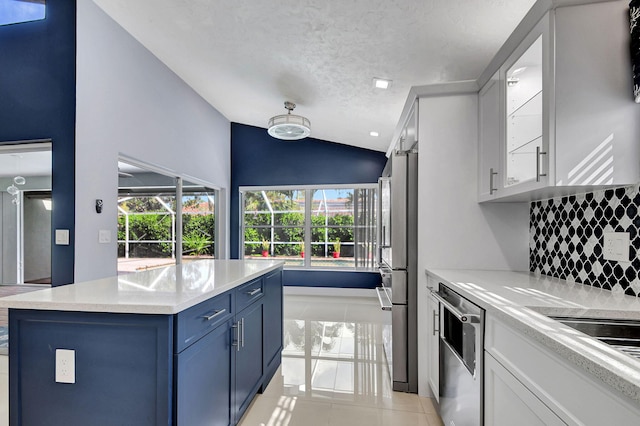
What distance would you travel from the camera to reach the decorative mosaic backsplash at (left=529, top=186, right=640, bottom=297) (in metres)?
1.45

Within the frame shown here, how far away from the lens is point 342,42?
254 centimetres

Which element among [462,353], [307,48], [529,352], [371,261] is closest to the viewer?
[529,352]

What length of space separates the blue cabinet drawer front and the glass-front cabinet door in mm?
1747

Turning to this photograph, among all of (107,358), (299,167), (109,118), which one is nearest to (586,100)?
(107,358)

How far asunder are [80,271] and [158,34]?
94.6 inches

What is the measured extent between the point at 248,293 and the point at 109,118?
2359mm

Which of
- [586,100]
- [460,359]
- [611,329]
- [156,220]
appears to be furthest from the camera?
[156,220]

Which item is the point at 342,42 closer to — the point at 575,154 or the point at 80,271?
the point at 575,154

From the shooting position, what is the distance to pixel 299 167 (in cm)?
571

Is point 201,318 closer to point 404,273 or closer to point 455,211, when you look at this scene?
point 404,273

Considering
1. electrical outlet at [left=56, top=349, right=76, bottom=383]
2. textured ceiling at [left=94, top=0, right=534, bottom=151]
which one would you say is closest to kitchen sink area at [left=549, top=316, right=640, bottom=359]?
textured ceiling at [left=94, top=0, right=534, bottom=151]

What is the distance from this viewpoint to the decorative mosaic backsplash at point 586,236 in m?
1.45

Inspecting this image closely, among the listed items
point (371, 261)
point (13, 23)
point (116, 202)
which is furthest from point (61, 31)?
point (371, 261)

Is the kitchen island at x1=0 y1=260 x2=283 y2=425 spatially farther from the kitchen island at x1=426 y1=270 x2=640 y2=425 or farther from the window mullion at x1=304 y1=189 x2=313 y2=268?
the window mullion at x1=304 y1=189 x2=313 y2=268
